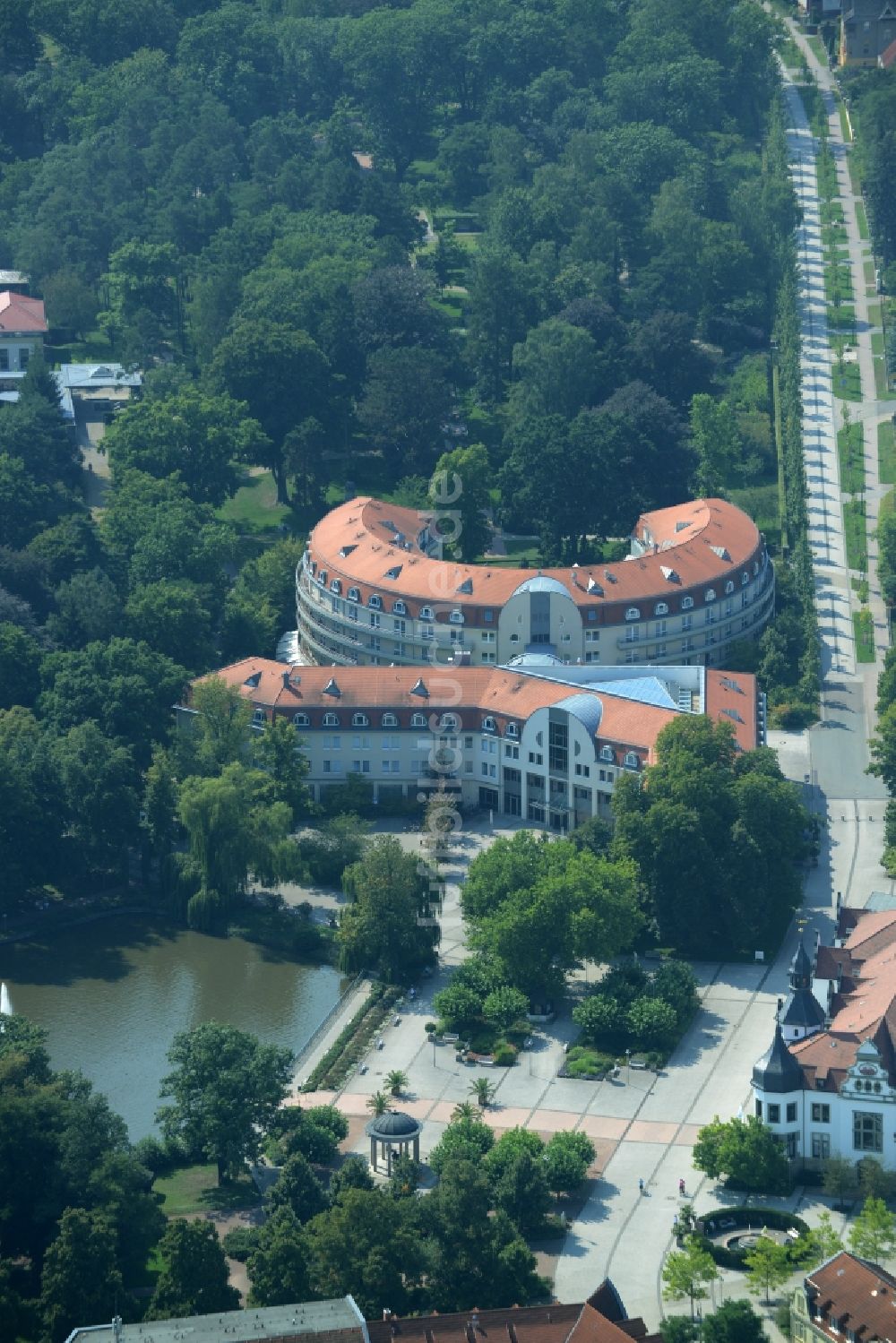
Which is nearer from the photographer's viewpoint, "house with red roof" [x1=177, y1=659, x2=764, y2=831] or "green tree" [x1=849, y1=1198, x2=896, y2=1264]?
"green tree" [x1=849, y1=1198, x2=896, y2=1264]

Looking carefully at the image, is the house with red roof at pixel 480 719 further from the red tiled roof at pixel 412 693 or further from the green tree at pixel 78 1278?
the green tree at pixel 78 1278

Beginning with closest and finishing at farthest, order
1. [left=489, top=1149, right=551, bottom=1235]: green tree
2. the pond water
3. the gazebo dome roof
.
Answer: [left=489, top=1149, right=551, bottom=1235]: green tree → the gazebo dome roof → the pond water

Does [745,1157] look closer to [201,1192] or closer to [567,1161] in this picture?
[567,1161]

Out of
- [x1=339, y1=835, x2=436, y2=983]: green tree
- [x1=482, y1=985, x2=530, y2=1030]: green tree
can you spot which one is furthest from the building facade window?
[x1=339, y1=835, x2=436, y2=983]: green tree

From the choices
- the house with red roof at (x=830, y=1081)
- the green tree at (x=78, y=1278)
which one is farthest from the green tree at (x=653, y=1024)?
the green tree at (x=78, y=1278)

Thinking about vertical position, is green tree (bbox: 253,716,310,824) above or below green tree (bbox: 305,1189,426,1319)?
below

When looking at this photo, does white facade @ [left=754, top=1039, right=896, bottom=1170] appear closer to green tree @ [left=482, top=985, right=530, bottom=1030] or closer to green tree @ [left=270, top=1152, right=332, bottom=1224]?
green tree @ [left=482, top=985, right=530, bottom=1030]
